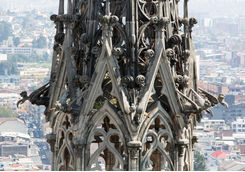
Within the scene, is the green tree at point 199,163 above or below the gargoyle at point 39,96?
below

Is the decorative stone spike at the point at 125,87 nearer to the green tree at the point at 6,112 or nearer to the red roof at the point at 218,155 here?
the red roof at the point at 218,155

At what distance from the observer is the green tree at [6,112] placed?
160 m

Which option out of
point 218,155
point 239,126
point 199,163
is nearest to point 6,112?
point 218,155

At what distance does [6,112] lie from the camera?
529ft

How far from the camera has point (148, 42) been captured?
390 inches

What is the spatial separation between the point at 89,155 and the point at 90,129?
12.7 inches

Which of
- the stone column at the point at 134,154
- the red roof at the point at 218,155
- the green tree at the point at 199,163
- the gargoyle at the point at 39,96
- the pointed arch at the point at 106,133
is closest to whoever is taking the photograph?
the stone column at the point at 134,154

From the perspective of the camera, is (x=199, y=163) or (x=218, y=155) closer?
(x=199, y=163)

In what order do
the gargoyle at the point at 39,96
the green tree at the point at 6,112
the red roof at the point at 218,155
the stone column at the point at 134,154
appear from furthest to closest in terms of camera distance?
1. the green tree at the point at 6,112
2. the red roof at the point at 218,155
3. the gargoyle at the point at 39,96
4. the stone column at the point at 134,154

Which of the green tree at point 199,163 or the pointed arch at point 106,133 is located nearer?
the pointed arch at point 106,133

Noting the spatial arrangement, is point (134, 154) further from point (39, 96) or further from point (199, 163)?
point (199, 163)

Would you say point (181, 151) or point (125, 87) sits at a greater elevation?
point (125, 87)

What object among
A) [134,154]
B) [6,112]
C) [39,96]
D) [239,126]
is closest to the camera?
[134,154]

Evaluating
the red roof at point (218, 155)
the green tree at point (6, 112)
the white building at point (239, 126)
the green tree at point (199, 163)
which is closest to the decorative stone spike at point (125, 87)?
the green tree at point (199, 163)
